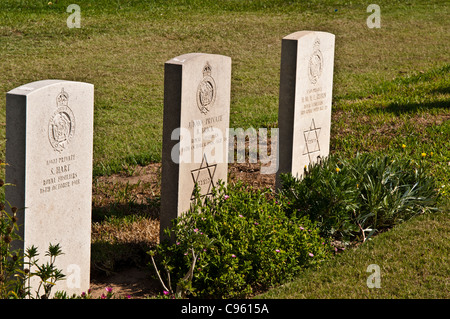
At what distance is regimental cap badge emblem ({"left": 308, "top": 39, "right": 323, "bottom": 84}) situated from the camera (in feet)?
19.4

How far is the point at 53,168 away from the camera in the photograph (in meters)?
3.96

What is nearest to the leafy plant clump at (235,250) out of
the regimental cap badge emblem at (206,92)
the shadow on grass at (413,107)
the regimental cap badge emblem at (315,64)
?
the regimental cap badge emblem at (206,92)

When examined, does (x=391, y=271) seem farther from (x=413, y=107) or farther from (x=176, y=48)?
(x=176, y=48)

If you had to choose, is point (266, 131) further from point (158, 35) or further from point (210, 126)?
point (158, 35)

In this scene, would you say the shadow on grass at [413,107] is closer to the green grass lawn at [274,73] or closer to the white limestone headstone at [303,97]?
the green grass lawn at [274,73]

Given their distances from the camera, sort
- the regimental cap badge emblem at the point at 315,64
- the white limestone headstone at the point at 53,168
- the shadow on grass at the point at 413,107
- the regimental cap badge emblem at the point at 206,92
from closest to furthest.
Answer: the white limestone headstone at the point at 53,168 → the regimental cap badge emblem at the point at 206,92 → the regimental cap badge emblem at the point at 315,64 → the shadow on grass at the point at 413,107

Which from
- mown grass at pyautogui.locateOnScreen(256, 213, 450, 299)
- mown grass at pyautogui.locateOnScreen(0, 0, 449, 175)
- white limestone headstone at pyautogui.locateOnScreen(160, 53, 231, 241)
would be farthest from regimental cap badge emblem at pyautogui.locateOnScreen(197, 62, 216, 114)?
mown grass at pyautogui.locateOnScreen(0, 0, 449, 175)

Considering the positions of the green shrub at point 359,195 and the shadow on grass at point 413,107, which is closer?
the green shrub at point 359,195

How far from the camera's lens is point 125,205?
5957mm

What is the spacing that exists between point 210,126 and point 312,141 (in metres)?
1.44

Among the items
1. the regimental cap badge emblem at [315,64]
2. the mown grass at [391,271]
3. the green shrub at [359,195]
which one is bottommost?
the mown grass at [391,271]

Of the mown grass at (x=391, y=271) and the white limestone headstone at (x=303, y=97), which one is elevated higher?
the white limestone headstone at (x=303, y=97)

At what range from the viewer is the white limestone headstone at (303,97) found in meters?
5.67

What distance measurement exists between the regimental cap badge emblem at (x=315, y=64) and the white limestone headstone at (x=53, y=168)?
244 cm
